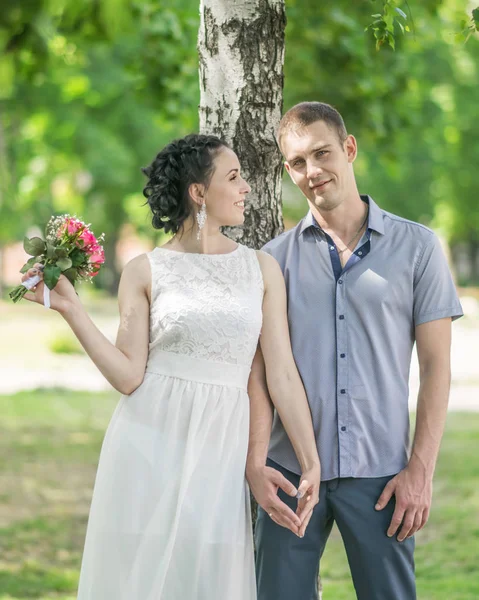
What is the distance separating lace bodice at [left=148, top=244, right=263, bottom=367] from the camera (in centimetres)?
323

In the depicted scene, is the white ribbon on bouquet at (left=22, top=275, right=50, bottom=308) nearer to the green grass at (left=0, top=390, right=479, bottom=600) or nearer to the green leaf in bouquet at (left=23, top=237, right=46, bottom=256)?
the green leaf in bouquet at (left=23, top=237, right=46, bottom=256)

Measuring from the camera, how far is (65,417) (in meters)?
12.8

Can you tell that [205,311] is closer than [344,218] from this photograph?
Yes

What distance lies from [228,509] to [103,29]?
1626 millimetres

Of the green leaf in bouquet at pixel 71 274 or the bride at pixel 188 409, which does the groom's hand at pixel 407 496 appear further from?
the green leaf in bouquet at pixel 71 274

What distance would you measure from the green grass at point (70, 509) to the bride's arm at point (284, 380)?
9.46 feet

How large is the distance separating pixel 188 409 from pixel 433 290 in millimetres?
922

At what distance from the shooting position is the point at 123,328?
3248 mm

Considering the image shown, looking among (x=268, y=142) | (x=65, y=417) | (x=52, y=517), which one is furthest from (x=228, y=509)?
(x=65, y=417)

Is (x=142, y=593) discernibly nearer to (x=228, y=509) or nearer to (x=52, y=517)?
(x=228, y=509)

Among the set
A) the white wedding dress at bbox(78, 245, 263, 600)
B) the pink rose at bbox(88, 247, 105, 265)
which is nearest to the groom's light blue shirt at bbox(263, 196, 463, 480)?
the white wedding dress at bbox(78, 245, 263, 600)

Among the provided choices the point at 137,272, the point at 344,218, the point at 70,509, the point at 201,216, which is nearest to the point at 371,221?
the point at 344,218

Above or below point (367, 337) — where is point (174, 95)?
above

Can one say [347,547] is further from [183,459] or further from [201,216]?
[201,216]
